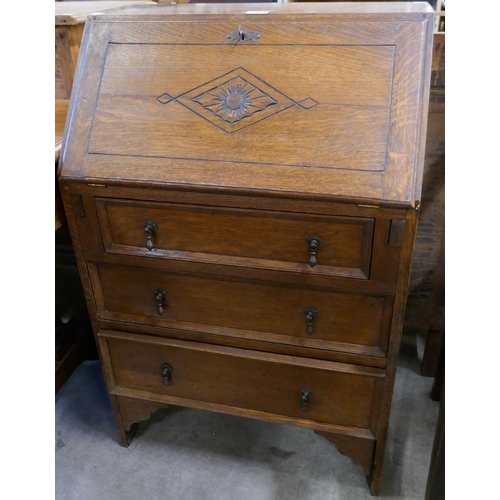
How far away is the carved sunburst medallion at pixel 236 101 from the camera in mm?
1085

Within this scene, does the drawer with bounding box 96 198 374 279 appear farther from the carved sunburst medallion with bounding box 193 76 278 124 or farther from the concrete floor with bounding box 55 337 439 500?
the concrete floor with bounding box 55 337 439 500

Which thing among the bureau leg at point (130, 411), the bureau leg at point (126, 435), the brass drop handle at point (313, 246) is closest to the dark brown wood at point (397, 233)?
the brass drop handle at point (313, 246)

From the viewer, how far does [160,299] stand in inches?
49.2

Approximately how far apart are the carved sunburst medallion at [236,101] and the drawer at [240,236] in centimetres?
20

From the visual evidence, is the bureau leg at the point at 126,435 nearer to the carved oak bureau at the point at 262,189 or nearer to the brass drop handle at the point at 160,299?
the carved oak bureau at the point at 262,189

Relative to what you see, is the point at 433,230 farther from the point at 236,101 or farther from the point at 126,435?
the point at 126,435

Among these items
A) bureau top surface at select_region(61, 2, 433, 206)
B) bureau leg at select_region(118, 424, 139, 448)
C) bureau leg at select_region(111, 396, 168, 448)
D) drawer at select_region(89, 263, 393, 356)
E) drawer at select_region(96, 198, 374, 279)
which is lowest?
bureau leg at select_region(118, 424, 139, 448)

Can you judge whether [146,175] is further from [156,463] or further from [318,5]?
[156,463]

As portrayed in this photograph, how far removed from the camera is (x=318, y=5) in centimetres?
140

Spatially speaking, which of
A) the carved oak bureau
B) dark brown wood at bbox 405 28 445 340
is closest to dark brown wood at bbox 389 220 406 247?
the carved oak bureau

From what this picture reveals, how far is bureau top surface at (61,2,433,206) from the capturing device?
3.33 ft

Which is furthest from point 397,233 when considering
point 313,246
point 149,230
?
point 149,230

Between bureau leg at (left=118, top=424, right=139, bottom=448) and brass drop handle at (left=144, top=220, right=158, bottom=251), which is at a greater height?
brass drop handle at (left=144, top=220, right=158, bottom=251)

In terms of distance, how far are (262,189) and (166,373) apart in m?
0.64
